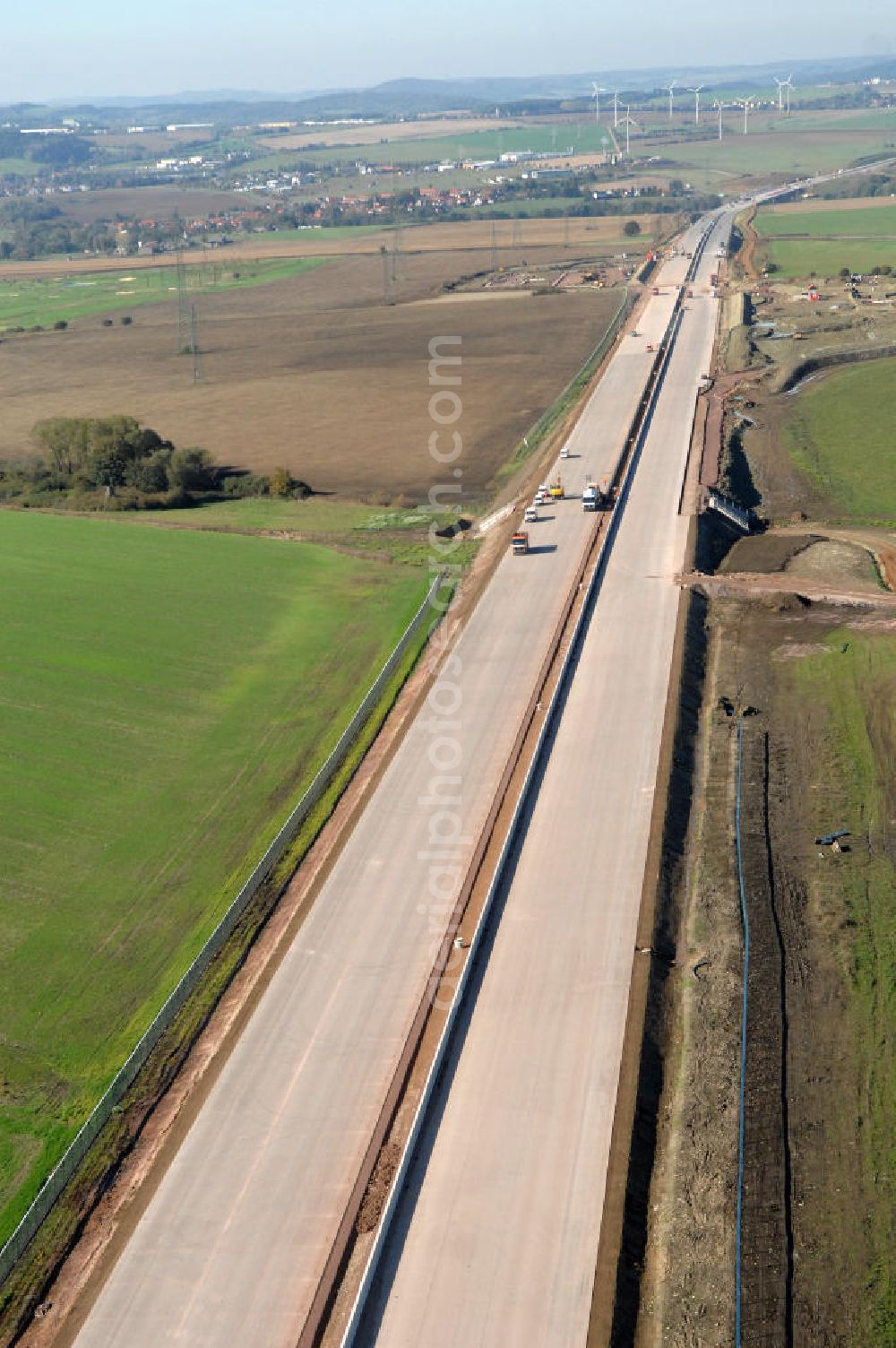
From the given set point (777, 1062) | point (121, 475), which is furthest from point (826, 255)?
point (777, 1062)

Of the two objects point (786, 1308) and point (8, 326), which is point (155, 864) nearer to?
point (786, 1308)

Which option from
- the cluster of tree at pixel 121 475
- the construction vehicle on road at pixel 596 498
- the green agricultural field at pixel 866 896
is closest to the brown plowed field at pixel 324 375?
the cluster of tree at pixel 121 475

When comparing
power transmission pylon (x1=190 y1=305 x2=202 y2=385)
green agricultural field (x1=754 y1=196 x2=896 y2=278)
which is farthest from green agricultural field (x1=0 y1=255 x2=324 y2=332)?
green agricultural field (x1=754 y1=196 x2=896 y2=278)

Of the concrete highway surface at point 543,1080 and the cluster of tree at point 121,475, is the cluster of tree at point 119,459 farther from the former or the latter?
the concrete highway surface at point 543,1080

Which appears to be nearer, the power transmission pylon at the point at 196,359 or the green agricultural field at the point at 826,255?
the power transmission pylon at the point at 196,359

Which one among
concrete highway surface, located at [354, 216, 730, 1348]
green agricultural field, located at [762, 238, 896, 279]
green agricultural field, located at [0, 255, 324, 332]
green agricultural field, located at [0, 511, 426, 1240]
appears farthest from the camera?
green agricultural field, located at [0, 255, 324, 332]

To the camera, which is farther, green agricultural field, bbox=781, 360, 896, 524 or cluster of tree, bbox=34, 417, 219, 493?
cluster of tree, bbox=34, 417, 219, 493

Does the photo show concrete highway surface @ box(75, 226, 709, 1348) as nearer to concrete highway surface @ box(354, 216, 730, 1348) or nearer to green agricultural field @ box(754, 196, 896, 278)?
concrete highway surface @ box(354, 216, 730, 1348)
